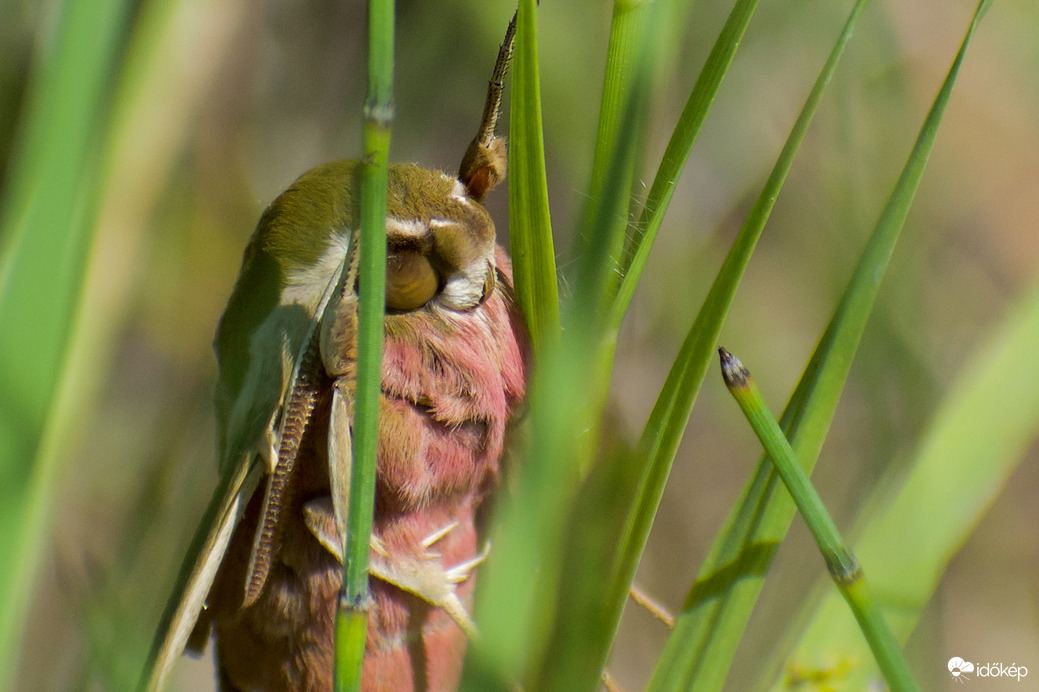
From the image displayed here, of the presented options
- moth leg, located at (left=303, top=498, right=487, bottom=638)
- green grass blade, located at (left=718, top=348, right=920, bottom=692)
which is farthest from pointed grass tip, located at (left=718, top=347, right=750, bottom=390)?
moth leg, located at (left=303, top=498, right=487, bottom=638)

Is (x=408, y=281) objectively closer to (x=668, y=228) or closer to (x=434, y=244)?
(x=434, y=244)

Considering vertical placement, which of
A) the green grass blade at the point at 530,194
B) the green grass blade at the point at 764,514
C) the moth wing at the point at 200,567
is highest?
the green grass blade at the point at 530,194

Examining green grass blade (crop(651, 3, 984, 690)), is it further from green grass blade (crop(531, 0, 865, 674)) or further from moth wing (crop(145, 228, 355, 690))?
moth wing (crop(145, 228, 355, 690))

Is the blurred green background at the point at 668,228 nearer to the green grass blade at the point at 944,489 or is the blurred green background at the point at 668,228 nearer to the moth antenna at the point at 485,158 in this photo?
the green grass blade at the point at 944,489

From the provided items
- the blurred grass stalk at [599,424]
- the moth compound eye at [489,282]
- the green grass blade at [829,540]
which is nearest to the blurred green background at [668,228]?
the moth compound eye at [489,282]

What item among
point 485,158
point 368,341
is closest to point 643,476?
point 368,341

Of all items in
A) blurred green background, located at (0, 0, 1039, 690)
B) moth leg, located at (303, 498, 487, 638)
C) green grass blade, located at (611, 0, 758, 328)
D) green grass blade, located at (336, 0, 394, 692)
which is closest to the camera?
green grass blade, located at (336, 0, 394, 692)

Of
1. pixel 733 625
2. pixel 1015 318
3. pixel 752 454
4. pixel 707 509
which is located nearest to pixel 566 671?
pixel 733 625
